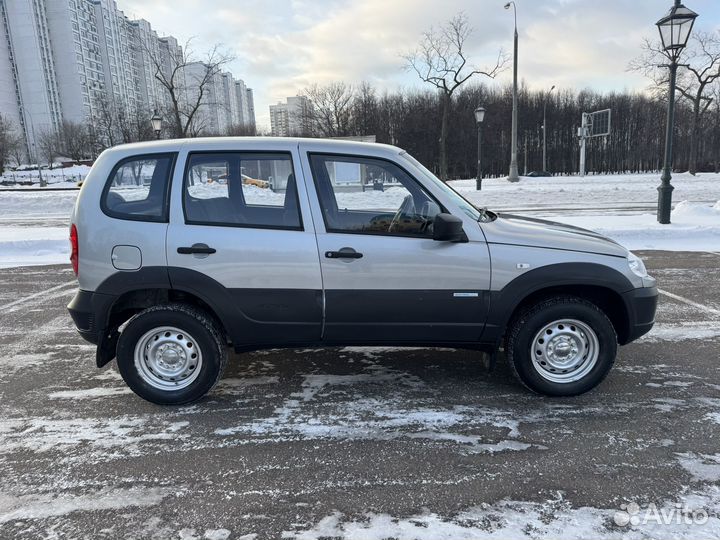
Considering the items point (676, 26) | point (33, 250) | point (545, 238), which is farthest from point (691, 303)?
point (33, 250)

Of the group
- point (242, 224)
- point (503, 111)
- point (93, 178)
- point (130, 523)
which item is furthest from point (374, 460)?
point (503, 111)

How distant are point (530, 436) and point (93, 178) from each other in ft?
12.0

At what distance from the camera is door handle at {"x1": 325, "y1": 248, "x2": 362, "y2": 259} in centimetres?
350

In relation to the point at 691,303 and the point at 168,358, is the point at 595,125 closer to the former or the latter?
the point at 691,303

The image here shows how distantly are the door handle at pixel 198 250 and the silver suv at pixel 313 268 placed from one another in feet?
0.05

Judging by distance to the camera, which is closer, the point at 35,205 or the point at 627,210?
the point at 627,210

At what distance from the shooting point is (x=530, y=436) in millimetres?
3236

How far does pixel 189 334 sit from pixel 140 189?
114cm

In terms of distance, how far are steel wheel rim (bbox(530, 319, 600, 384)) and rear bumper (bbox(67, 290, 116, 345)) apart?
324 cm

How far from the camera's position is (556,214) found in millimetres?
17344

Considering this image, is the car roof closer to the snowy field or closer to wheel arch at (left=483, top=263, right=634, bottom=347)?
the snowy field

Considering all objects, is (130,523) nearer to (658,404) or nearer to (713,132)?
(658,404)

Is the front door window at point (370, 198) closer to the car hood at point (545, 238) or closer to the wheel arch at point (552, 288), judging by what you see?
the car hood at point (545, 238)

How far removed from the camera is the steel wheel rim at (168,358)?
12.1 ft
